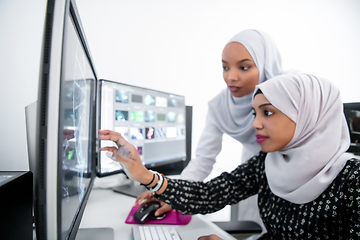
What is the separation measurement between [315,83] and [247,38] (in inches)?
13.8

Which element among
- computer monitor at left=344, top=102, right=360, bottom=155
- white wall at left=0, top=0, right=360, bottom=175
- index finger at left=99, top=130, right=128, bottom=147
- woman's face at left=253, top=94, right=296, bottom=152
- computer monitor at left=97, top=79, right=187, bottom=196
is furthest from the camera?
white wall at left=0, top=0, right=360, bottom=175

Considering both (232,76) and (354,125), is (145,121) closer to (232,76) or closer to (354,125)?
(232,76)

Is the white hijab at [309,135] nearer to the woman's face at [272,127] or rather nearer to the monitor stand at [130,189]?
the woman's face at [272,127]

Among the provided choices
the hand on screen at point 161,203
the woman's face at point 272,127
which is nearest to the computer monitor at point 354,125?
the woman's face at point 272,127

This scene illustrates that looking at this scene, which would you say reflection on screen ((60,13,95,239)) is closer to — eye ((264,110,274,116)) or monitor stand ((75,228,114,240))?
monitor stand ((75,228,114,240))

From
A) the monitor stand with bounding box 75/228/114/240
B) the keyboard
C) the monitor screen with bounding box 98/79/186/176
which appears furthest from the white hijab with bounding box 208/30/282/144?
the monitor stand with bounding box 75/228/114/240

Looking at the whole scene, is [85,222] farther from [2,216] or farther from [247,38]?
[247,38]

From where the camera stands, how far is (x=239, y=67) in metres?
0.89

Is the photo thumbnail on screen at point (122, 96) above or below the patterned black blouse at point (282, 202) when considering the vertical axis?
above

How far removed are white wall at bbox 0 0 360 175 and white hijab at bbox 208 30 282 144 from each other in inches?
23.4

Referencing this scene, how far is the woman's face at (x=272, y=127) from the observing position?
0.64 metres

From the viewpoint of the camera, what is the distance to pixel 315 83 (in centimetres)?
65

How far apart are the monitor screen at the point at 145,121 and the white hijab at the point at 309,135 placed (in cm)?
48

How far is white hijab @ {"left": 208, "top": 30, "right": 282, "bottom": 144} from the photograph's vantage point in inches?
35.3
